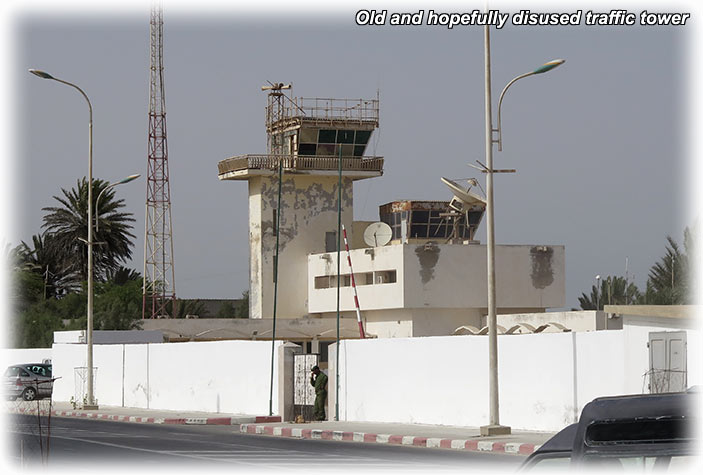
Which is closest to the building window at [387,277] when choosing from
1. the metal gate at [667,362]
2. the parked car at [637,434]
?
the metal gate at [667,362]

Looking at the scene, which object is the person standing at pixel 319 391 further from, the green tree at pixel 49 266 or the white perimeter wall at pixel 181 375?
the green tree at pixel 49 266

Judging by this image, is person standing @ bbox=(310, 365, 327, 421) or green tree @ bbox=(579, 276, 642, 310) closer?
person standing @ bbox=(310, 365, 327, 421)

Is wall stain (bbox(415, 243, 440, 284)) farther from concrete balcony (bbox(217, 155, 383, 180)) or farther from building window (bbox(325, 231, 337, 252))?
building window (bbox(325, 231, 337, 252))

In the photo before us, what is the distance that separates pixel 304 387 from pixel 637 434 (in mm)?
28197

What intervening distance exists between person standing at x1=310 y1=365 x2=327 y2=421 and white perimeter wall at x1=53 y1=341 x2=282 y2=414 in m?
2.65

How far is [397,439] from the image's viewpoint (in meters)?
24.9

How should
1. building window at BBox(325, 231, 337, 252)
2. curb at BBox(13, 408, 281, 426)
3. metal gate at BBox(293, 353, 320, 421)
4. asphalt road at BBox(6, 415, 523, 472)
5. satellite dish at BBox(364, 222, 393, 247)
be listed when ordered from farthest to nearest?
1. building window at BBox(325, 231, 337, 252)
2. satellite dish at BBox(364, 222, 393, 247)
3. curb at BBox(13, 408, 281, 426)
4. metal gate at BBox(293, 353, 320, 421)
5. asphalt road at BBox(6, 415, 523, 472)

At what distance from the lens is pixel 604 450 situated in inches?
222

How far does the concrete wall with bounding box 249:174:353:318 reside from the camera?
7800cm

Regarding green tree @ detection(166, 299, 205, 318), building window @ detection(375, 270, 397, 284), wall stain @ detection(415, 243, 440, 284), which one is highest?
wall stain @ detection(415, 243, 440, 284)

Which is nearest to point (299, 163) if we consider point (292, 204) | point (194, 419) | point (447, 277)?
point (292, 204)

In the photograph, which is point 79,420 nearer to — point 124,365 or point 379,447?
point 124,365

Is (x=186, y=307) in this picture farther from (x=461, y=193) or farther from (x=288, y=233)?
(x=461, y=193)

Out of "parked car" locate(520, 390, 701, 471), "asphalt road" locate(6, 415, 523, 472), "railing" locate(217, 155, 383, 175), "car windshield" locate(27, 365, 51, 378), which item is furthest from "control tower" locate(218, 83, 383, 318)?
"parked car" locate(520, 390, 701, 471)
